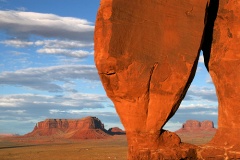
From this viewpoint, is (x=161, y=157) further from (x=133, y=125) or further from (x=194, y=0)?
(x=194, y=0)

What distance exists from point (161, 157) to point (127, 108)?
164cm

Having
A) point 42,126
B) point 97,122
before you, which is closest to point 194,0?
point 97,122

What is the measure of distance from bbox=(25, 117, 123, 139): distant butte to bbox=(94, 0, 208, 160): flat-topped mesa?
3634 inches

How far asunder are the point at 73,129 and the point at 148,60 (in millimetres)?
112953

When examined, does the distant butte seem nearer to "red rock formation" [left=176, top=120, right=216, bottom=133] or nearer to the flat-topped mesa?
"red rock formation" [left=176, top=120, right=216, bottom=133]

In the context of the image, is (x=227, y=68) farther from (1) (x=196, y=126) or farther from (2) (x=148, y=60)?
(1) (x=196, y=126)

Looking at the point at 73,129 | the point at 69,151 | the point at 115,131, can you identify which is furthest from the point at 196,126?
the point at 69,151

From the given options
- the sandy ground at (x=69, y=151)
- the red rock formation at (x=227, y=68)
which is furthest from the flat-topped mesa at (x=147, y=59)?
the sandy ground at (x=69, y=151)

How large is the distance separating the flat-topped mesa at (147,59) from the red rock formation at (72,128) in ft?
304

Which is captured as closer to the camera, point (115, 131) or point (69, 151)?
point (69, 151)

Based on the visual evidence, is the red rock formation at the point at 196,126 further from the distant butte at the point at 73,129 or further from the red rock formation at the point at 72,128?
the red rock formation at the point at 72,128

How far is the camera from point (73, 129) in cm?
12275

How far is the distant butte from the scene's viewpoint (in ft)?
354

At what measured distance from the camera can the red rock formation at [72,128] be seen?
4250 inches
